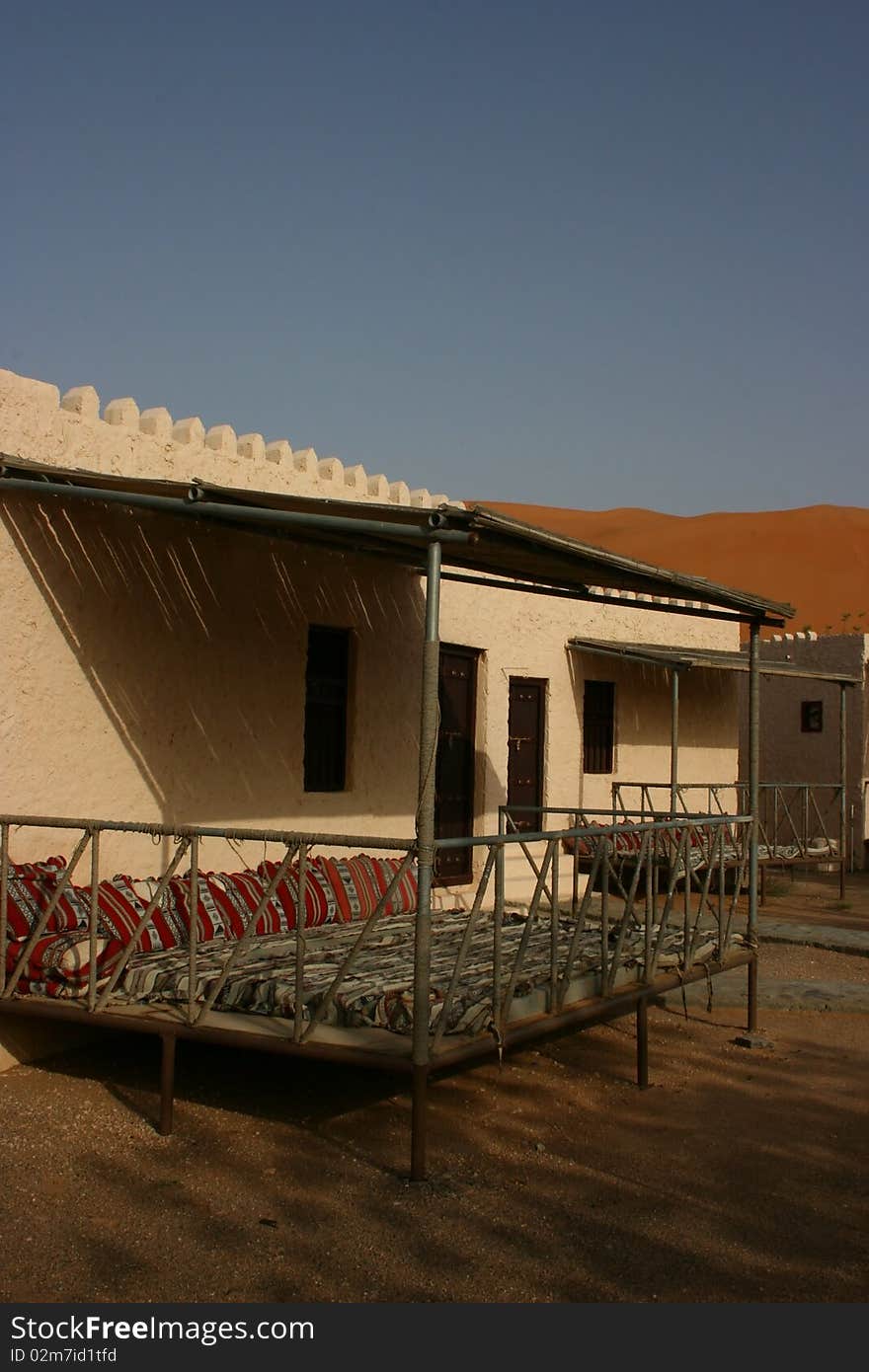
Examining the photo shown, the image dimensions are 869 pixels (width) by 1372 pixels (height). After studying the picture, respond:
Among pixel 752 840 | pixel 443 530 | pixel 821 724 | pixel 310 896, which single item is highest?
pixel 443 530

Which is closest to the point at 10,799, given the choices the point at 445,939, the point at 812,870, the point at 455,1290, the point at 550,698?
the point at 445,939

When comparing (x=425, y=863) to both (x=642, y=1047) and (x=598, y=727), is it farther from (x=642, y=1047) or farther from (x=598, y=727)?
(x=598, y=727)

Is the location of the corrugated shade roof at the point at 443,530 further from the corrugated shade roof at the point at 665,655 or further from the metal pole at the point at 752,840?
the corrugated shade roof at the point at 665,655

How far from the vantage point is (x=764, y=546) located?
61.5 m

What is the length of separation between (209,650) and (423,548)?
55.7 inches

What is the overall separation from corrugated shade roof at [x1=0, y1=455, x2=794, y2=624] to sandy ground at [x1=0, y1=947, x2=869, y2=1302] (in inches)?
93.9

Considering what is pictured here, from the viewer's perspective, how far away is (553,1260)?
4008mm

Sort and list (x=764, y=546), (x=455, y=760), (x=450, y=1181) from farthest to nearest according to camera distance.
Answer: (x=764, y=546) → (x=455, y=760) → (x=450, y=1181)

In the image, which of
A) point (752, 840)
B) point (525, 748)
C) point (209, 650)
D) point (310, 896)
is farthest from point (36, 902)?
point (525, 748)

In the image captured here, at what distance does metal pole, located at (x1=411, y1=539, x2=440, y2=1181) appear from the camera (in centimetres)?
453

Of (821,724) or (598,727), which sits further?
(821,724)

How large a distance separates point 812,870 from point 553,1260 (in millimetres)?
13500

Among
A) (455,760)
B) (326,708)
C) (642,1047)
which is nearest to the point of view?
(642,1047)

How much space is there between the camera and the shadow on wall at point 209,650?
6.43 m
